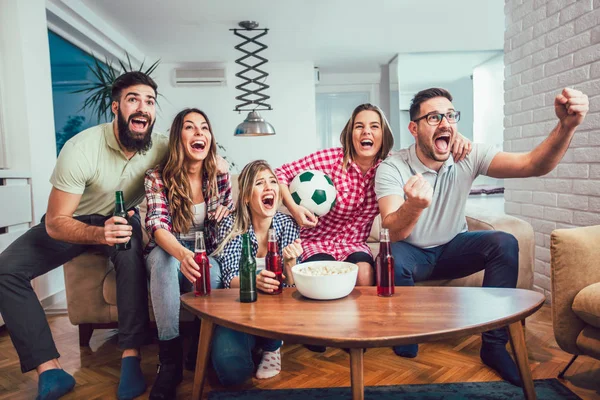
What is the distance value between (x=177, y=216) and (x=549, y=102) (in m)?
2.01

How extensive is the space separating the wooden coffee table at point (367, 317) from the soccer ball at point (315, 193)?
56 centimetres

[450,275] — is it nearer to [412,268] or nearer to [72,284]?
[412,268]

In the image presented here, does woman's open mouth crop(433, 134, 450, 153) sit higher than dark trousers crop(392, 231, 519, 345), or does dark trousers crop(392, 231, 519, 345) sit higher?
woman's open mouth crop(433, 134, 450, 153)

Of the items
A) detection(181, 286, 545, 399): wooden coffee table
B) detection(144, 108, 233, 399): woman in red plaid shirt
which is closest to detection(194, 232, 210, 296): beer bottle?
detection(181, 286, 545, 399): wooden coffee table

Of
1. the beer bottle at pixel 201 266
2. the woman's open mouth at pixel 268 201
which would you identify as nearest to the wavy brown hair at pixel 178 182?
the woman's open mouth at pixel 268 201

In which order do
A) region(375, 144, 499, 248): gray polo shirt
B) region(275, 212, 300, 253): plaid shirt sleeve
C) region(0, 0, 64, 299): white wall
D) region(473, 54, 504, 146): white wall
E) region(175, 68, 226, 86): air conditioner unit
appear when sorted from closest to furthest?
region(275, 212, 300, 253): plaid shirt sleeve, region(375, 144, 499, 248): gray polo shirt, region(0, 0, 64, 299): white wall, region(473, 54, 504, 146): white wall, region(175, 68, 226, 86): air conditioner unit

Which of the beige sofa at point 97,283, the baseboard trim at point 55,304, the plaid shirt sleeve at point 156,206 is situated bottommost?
the baseboard trim at point 55,304

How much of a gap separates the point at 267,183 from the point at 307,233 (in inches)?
17.0

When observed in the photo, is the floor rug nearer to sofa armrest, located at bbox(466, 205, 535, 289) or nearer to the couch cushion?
the couch cushion

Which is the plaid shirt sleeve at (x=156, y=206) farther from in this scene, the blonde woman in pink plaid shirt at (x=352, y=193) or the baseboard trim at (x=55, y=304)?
the baseboard trim at (x=55, y=304)

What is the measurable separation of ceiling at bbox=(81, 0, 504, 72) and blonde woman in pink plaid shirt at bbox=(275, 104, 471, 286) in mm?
2174

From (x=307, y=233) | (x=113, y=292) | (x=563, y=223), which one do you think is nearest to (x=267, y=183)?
(x=307, y=233)

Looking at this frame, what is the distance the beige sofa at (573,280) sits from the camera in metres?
1.50

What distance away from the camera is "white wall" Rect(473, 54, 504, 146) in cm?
541
